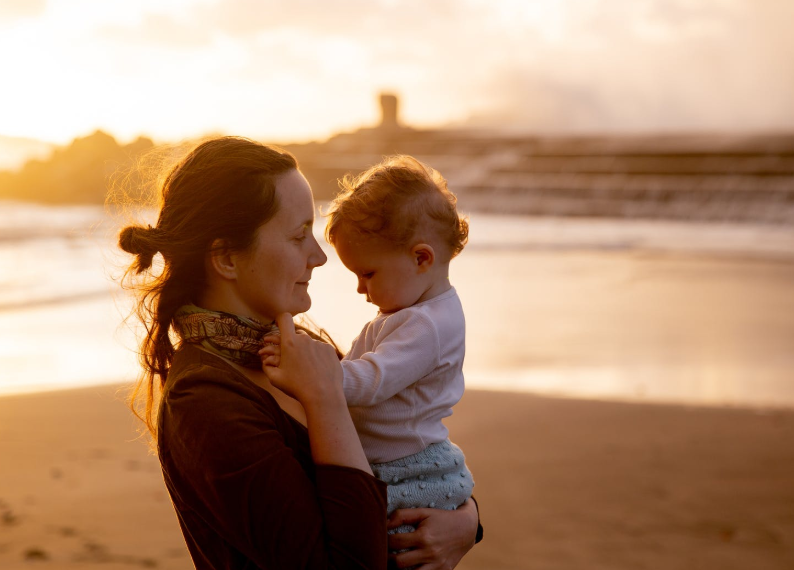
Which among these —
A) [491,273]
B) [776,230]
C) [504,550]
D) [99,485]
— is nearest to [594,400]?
[504,550]

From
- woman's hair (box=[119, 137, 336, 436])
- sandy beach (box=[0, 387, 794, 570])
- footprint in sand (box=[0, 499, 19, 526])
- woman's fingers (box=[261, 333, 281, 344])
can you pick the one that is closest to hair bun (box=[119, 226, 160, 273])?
woman's hair (box=[119, 137, 336, 436])

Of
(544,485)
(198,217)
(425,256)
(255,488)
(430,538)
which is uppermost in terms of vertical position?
(198,217)

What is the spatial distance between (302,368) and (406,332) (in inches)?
11.1

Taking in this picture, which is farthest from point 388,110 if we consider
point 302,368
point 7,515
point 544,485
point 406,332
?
point 302,368

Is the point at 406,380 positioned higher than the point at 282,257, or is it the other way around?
the point at 282,257

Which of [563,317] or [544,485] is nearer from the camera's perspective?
[544,485]

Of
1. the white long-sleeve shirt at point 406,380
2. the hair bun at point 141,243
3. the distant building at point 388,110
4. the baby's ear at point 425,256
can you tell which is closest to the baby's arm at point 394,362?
the white long-sleeve shirt at point 406,380

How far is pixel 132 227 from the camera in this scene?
1.58m

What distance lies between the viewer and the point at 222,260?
151 cm

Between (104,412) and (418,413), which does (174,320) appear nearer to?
(418,413)

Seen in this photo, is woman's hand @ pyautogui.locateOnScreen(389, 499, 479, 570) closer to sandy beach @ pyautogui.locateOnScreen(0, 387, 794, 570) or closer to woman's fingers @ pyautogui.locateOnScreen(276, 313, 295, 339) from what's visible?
woman's fingers @ pyautogui.locateOnScreen(276, 313, 295, 339)

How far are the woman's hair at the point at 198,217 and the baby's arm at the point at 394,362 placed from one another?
30 centimetres

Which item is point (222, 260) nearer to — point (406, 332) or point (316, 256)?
point (316, 256)

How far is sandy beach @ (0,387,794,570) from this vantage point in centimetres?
378
